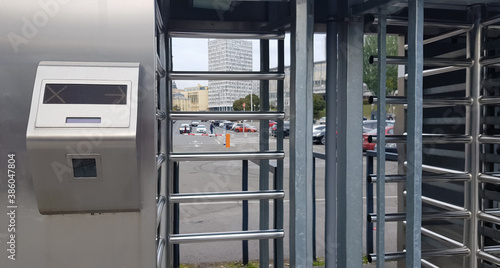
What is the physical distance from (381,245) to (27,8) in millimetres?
2384

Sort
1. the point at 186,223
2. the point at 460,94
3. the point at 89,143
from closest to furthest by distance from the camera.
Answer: the point at 89,143 < the point at 460,94 < the point at 186,223

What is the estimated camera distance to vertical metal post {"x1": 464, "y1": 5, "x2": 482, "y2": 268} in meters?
3.24

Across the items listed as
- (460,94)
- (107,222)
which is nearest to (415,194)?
(107,222)

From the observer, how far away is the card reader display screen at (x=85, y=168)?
207cm

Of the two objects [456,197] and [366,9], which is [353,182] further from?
[456,197]

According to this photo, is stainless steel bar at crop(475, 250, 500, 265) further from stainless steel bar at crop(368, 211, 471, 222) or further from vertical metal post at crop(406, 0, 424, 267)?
vertical metal post at crop(406, 0, 424, 267)

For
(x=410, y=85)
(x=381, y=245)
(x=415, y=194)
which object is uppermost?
(x=410, y=85)

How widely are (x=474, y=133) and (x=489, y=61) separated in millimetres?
541

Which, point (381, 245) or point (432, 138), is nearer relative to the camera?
point (381, 245)

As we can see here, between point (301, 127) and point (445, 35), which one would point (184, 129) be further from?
point (445, 35)

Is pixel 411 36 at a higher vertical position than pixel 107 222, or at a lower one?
higher

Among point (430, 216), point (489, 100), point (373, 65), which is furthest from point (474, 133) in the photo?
point (373, 65)

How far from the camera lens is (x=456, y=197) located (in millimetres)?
3818

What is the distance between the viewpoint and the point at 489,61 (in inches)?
125
